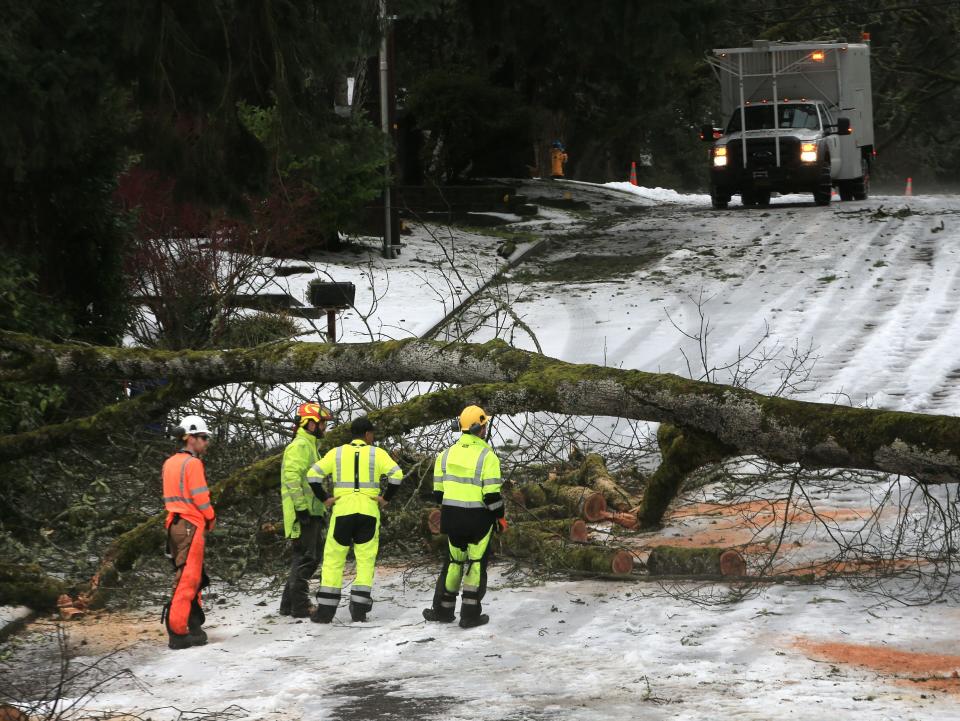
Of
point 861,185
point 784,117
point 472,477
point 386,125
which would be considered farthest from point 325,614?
point 861,185

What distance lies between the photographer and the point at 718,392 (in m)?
8.73

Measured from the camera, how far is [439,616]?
29.5 feet

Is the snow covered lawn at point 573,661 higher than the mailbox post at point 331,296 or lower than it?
lower

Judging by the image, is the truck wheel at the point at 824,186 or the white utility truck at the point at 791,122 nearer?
the white utility truck at the point at 791,122

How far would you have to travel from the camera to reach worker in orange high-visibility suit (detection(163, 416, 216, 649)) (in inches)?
342

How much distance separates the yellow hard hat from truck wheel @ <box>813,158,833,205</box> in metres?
18.7

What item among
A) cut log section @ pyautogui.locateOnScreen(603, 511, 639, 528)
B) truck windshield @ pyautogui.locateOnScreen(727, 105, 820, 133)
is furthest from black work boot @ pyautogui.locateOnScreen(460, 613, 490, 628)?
truck windshield @ pyautogui.locateOnScreen(727, 105, 820, 133)

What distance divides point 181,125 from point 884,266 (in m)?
11.0

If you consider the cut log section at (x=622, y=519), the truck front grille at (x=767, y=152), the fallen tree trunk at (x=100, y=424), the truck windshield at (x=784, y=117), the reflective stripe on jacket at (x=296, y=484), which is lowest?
the cut log section at (x=622, y=519)

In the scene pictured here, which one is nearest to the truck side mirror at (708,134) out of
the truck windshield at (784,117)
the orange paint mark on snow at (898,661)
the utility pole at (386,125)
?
the truck windshield at (784,117)

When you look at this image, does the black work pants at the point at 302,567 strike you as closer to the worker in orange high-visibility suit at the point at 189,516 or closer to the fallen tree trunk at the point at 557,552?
the worker in orange high-visibility suit at the point at 189,516

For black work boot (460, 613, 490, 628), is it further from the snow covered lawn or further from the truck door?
the truck door

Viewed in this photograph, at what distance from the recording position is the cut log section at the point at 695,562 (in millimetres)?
9195

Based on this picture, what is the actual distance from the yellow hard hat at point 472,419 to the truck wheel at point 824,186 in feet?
61.4
